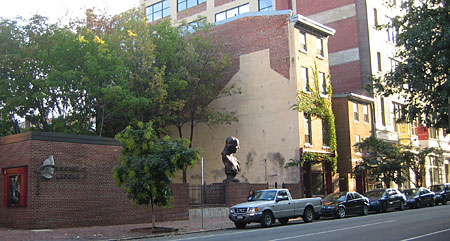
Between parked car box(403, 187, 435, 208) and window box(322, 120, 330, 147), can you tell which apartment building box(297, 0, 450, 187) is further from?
parked car box(403, 187, 435, 208)

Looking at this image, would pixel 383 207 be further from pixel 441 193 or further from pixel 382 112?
pixel 382 112

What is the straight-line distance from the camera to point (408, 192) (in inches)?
1281

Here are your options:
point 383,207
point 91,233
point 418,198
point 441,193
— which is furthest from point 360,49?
point 91,233

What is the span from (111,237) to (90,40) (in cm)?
1634

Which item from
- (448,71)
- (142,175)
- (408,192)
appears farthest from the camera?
(408,192)

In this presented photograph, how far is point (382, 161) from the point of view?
35.8 m

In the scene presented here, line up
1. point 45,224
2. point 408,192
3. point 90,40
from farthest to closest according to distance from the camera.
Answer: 1. point 408,192
2. point 90,40
3. point 45,224

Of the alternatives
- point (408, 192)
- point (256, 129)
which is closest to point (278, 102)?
point (256, 129)

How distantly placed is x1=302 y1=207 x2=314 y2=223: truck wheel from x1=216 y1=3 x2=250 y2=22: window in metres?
31.2

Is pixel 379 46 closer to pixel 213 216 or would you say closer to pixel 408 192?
pixel 408 192

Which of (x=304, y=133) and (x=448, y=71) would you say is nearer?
(x=448, y=71)

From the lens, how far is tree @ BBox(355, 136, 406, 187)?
3456cm

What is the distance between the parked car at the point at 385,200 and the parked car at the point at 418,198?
124cm

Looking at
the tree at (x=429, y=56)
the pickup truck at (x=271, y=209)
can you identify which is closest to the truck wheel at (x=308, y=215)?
the pickup truck at (x=271, y=209)
